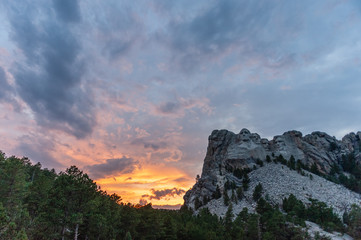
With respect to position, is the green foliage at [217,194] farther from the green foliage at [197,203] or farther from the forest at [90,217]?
the forest at [90,217]

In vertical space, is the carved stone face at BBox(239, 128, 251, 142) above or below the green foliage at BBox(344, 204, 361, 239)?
above

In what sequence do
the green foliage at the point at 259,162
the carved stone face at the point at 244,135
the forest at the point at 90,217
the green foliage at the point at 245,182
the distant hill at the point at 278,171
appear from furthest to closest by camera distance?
1. the carved stone face at the point at 244,135
2. the green foliage at the point at 259,162
3. the green foliage at the point at 245,182
4. the distant hill at the point at 278,171
5. the forest at the point at 90,217

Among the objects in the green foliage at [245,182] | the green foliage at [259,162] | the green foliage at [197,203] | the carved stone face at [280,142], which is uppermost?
the carved stone face at [280,142]

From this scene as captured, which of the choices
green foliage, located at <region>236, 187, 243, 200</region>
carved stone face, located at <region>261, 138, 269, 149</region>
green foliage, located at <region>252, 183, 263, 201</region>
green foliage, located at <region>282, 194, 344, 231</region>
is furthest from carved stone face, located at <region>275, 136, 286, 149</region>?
green foliage, located at <region>282, 194, 344, 231</region>

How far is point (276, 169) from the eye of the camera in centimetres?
12331

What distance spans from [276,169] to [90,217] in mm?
106874

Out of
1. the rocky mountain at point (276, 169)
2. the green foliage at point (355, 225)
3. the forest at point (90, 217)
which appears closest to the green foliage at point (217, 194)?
the rocky mountain at point (276, 169)

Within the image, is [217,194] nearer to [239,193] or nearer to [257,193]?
[239,193]

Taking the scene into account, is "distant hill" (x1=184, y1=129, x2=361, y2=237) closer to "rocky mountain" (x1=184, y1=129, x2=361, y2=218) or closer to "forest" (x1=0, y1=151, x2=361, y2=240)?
"rocky mountain" (x1=184, y1=129, x2=361, y2=218)

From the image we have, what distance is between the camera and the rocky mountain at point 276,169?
10150cm

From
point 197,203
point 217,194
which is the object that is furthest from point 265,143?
point 197,203

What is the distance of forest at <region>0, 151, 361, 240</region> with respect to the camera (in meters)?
31.2

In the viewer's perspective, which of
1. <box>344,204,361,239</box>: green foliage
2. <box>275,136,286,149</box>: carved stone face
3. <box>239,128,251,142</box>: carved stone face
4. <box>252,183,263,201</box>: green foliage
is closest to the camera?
<box>344,204,361,239</box>: green foliage

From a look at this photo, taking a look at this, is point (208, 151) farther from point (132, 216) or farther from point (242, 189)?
point (132, 216)
